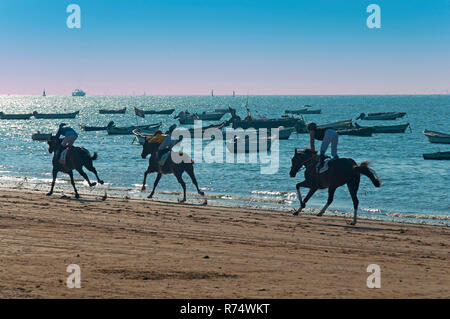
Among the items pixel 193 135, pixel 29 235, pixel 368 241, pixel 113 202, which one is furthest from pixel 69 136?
pixel 193 135

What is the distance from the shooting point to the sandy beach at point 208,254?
27.1 feet

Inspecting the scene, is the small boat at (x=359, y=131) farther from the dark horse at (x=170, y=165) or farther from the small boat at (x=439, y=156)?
the dark horse at (x=170, y=165)

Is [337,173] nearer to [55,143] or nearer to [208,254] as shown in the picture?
[208,254]

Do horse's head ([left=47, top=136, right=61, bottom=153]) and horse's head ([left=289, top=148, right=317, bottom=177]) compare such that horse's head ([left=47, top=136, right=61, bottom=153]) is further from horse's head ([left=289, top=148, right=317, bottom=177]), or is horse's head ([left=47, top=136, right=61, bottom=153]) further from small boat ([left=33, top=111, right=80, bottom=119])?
small boat ([left=33, top=111, right=80, bottom=119])

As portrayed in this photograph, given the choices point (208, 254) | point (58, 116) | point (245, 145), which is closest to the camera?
point (208, 254)

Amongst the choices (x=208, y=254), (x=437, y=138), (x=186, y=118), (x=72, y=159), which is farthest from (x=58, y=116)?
(x=208, y=254)

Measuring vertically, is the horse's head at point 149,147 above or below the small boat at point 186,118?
below

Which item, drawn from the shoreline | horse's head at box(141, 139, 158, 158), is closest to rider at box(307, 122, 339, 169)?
the shoreline

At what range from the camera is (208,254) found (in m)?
10.7

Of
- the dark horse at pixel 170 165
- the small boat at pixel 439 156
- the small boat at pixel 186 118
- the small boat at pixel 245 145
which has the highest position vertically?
the small boat at pixel 186 118

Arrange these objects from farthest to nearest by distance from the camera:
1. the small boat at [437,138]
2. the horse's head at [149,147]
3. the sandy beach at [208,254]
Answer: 1. the small boat at [437,138]
2. the horse's head at [149,147]
3. the sandy beach at [208,254]

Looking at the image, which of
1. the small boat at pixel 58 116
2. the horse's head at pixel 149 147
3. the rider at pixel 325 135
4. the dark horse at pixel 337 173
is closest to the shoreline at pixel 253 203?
the horse's head at pixel 149 147

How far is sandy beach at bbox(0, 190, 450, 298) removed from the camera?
8266 millimetres

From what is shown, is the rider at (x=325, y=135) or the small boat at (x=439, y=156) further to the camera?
the small boat at (x=439, y=156)
